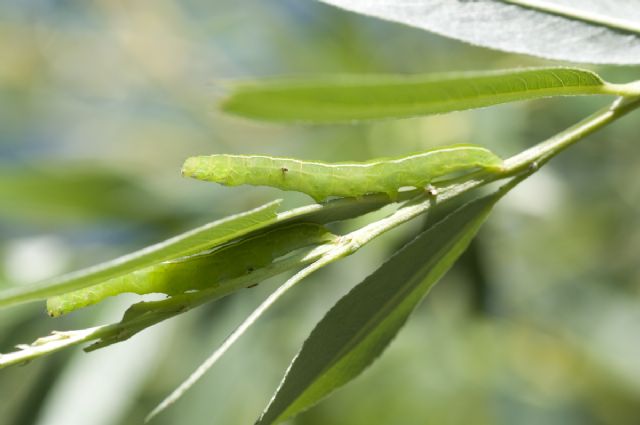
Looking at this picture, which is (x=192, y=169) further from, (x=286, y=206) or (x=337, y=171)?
(x=286, y=206)

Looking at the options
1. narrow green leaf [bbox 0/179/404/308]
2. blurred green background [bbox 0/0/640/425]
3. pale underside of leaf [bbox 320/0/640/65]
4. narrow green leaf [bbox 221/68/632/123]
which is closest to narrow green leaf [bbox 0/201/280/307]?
narrow green leaf [bbox 0/179/404/308]

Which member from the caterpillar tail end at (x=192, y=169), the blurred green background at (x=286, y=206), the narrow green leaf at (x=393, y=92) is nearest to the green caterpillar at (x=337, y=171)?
the caterpillar tail end at (x=192, y=169)

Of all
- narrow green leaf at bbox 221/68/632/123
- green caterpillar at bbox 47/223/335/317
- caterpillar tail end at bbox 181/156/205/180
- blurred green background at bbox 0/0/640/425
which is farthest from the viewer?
blurred green background at bbox 0/0/640/425

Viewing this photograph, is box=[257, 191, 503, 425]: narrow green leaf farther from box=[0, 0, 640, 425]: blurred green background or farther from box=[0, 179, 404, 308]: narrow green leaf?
box=[0, 0, 640, 425]: blurred green background

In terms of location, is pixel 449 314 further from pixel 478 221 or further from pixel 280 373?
pixel 478 221

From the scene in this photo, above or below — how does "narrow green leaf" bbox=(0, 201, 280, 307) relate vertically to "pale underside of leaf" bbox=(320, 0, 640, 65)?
→ below
